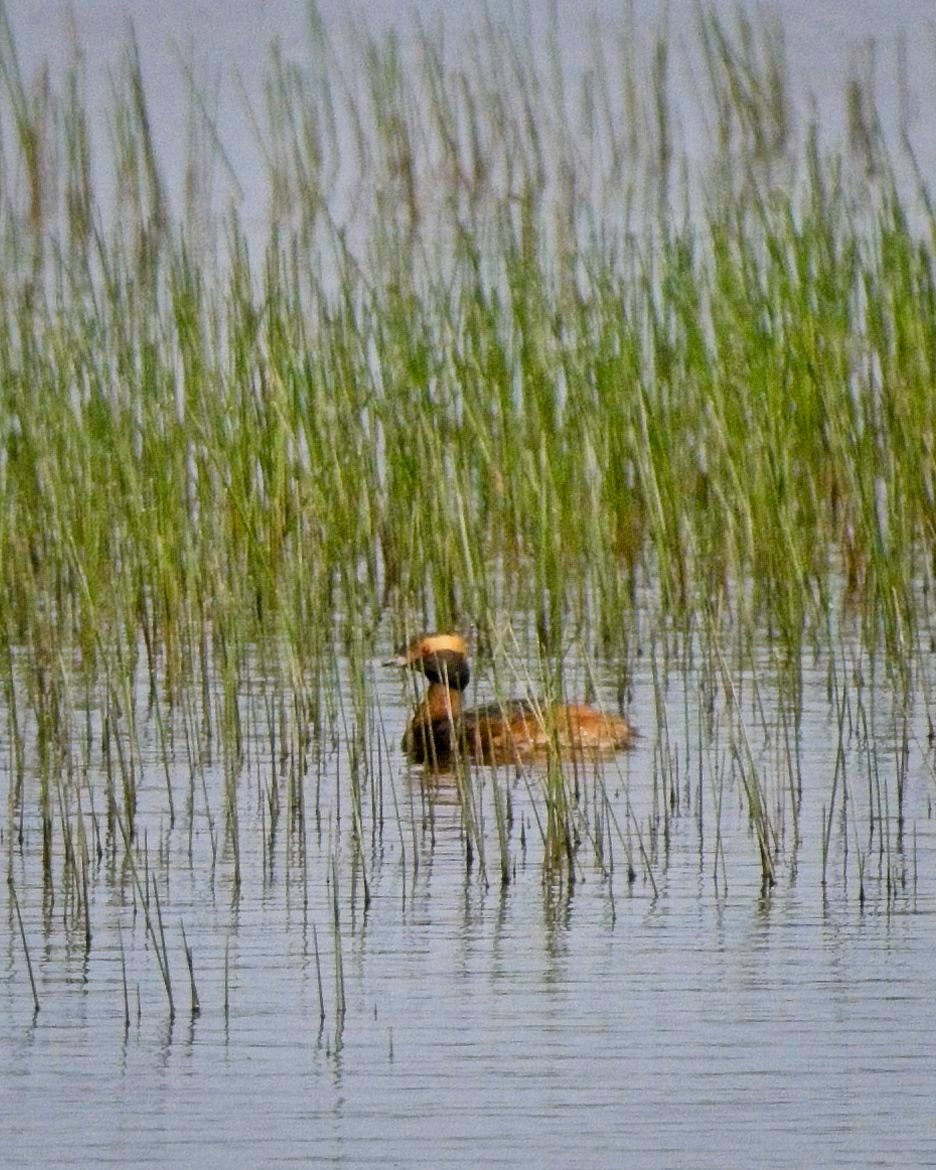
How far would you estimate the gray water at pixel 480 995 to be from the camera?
375 cm

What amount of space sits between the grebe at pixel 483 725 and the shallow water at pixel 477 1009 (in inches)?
10.7

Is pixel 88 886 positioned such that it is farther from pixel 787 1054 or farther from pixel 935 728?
pixel 935 728

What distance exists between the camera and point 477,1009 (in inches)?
170

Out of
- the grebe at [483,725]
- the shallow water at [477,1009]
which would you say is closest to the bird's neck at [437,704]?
the grebe at [483,725]

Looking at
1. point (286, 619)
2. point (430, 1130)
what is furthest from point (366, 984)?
point (286, 619)

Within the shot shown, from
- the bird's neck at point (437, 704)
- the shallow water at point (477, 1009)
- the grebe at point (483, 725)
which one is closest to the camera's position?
the shallow water at point (477, 1009)

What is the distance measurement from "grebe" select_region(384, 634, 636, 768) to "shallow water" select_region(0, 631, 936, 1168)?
273 mm

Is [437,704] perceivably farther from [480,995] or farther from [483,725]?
[480,995]

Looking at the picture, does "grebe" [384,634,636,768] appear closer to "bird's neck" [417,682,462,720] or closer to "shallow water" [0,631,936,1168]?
"bird's neck" [417,682,462,720]

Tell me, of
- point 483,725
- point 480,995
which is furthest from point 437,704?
point 480,995

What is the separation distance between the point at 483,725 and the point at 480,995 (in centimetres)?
243

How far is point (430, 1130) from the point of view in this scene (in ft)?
12.3

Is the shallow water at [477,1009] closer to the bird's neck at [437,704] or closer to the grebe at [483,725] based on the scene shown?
the grebe at [483,725]

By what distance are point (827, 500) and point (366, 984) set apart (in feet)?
16.1
